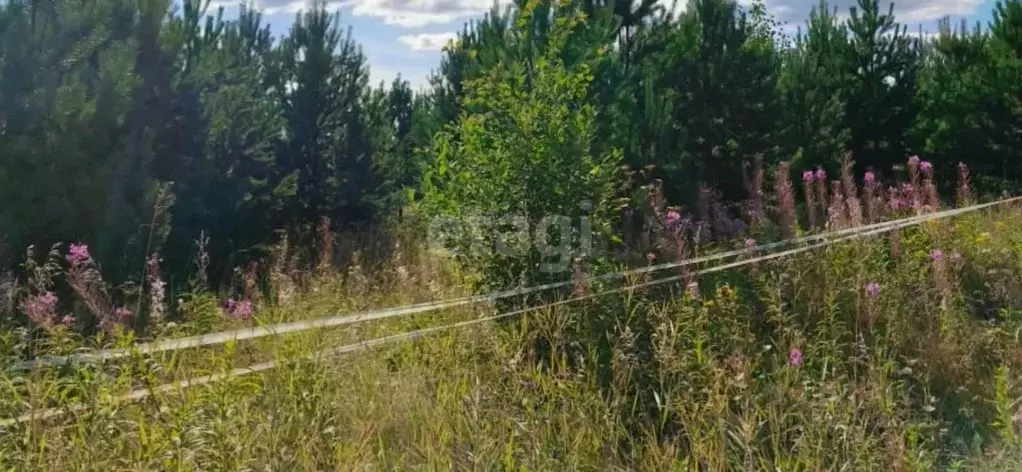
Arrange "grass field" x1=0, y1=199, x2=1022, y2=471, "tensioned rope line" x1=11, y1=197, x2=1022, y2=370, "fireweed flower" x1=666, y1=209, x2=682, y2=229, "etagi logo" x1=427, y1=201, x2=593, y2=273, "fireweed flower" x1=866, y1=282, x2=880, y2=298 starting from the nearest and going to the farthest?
1. "grass field" x1=0, y1=199, x2=1022, y2=471
2. "tensioned rope line" x1=11, y1=197, x2=1022, y2=370
3. "fireweed flower" x1=866, y1=282, x2=880, y2=298
4. "etagi logo" x1=427, y1=201, x2=593, y2=273
5. "fireweed flower" x1=666, y1=209, x2=682, y2=229

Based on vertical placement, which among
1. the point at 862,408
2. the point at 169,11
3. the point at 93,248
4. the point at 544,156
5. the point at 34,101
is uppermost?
the point at 169,11

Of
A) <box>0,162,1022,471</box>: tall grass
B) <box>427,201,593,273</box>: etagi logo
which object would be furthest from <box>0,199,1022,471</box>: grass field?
<box>427,201,593,273</box>: etagi logo

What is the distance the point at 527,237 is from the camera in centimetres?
429

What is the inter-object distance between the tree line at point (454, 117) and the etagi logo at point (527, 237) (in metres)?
0.07

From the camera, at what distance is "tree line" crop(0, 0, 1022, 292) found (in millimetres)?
4844

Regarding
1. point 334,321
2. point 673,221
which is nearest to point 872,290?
point 673,221

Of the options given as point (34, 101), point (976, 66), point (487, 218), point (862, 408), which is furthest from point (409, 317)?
point (976, 66)

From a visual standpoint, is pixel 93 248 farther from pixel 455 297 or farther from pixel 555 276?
pixel 555 276

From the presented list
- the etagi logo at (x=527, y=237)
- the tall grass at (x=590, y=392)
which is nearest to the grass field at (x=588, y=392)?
the tall grass at (x=590, y=392)

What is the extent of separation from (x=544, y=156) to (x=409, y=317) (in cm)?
103

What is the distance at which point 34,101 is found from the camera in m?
5.79

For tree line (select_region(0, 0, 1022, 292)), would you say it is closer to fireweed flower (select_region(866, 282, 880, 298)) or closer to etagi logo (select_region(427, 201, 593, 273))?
etagi logo (select_region(427, 201, 593, 273))

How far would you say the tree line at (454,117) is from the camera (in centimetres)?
484

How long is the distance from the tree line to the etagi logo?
0.07 meters
